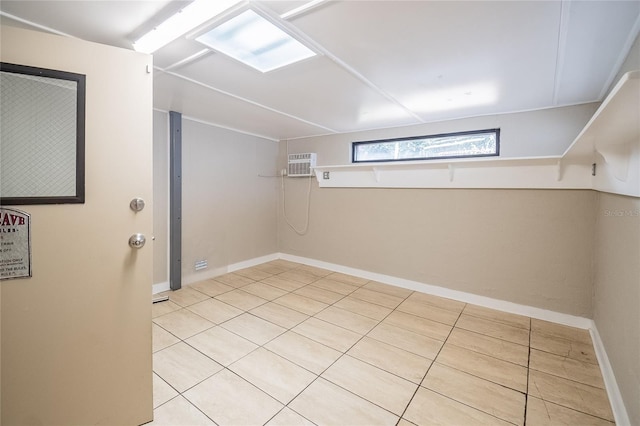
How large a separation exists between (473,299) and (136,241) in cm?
324

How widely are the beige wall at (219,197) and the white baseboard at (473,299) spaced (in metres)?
1.26

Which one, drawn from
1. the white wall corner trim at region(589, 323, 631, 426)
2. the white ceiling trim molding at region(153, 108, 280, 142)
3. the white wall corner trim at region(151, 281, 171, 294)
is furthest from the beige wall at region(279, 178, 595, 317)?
the white wall corner trim at region(151, 281, 171, 294)

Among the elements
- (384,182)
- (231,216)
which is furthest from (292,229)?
(384,182)

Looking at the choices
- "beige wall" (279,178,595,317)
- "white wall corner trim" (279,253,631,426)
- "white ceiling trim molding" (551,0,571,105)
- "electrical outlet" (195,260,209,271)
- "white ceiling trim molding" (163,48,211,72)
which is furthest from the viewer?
"electrical outlet" (195,260,209,271)

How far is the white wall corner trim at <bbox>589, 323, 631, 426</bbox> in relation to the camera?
1.42 meters

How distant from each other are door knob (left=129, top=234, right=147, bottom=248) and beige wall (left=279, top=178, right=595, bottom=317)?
9.50 feet

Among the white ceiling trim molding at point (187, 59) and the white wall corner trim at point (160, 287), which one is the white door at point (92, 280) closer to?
the white ceiling trim molding at point (187, 59)

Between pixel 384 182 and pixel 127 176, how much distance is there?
9.53ft

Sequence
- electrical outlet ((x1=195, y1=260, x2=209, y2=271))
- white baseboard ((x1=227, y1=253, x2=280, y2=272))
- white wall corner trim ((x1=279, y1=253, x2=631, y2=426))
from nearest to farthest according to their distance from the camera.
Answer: white wall corner trim ((x1=279, y1=253, x2=631, y2=426)) → electrical outlet ((x1=195, y1=260, x2=209, y2=271)) → white baseboard ((x1=227, y1=253, x2=280, y2=272))

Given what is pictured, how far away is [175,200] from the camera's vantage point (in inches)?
129

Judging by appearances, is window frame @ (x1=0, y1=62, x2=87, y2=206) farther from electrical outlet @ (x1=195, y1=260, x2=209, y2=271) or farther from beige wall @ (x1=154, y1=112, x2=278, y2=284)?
electrical outlet @ (x1=195, y1=260, x2=209, y2=271)

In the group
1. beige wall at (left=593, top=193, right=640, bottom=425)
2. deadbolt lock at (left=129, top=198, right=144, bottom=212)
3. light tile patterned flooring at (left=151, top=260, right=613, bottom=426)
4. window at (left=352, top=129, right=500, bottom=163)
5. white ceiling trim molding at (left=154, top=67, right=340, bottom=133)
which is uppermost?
white ceiling trim molding at (left=154, top=67, right=340, bottom=133)

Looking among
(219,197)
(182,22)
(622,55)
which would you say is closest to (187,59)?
(182,22)

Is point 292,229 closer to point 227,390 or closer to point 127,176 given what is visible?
point 227,390
